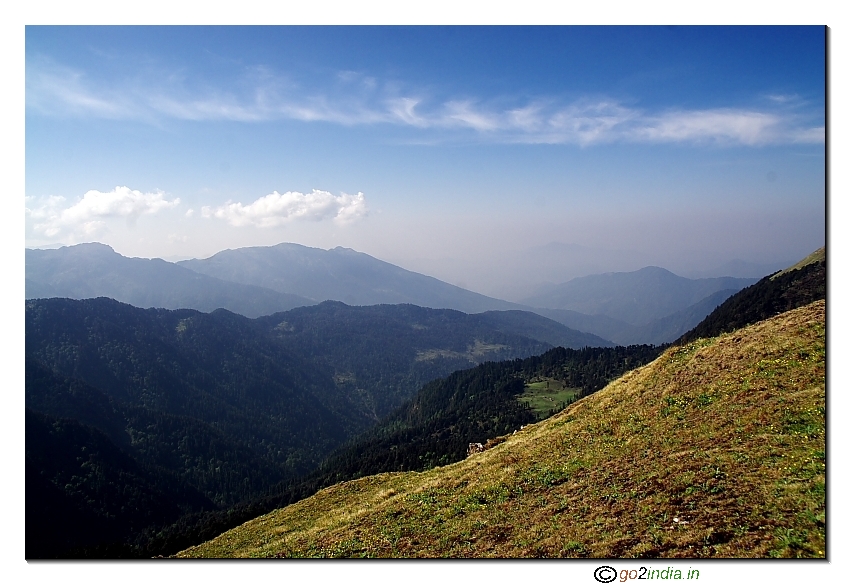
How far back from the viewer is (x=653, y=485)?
14.8 m

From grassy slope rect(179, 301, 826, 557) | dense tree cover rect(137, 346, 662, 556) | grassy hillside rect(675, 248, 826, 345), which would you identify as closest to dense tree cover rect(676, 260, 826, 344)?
grassy hillside rect(675, 248, 826, 345)

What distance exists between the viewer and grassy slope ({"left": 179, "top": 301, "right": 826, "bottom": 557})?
12.3 meters

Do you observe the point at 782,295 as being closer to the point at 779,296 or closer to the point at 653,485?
the point at 779,296

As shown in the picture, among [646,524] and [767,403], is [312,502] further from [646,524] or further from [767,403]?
[767,403]

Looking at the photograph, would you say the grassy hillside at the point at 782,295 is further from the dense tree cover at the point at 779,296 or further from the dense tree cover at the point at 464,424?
the dense tree cover at the point at 464,424

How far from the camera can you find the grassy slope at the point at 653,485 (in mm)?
12320

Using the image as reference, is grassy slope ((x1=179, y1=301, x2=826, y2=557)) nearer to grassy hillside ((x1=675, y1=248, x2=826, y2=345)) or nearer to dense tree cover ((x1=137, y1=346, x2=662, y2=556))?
dense tree cover ((x1=137, y1=346, x2=662, y2=556))

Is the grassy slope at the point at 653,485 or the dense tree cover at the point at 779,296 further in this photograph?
the dense tree cover at the point at 779,296

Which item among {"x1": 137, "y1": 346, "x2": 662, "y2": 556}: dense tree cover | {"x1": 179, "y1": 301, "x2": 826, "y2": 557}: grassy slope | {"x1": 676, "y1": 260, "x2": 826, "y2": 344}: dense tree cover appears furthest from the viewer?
{"x1": 137, "y1": 346, "x2": 662, "y2": 556}: dense tree cover

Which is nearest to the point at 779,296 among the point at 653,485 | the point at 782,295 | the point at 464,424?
the point at 782,295

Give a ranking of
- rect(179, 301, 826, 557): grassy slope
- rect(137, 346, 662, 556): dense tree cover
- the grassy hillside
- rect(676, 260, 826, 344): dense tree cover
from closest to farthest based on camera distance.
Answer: rect(179, 301, 826, 557): grassy slope
rect(676, 260, 826, 344): dense tree cover
the grassy hillside
rect(137, 346, 662, 556): dense tree cover

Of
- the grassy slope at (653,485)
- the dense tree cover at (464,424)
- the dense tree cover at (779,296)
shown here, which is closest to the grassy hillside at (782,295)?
the dense tree cover at (779,296)

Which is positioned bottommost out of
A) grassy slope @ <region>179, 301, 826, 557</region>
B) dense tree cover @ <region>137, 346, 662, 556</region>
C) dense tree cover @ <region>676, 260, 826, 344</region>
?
dense tree cover @ <region>137, 346, 662, 556</region>

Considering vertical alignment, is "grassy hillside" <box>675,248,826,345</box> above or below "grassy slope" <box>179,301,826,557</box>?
above
